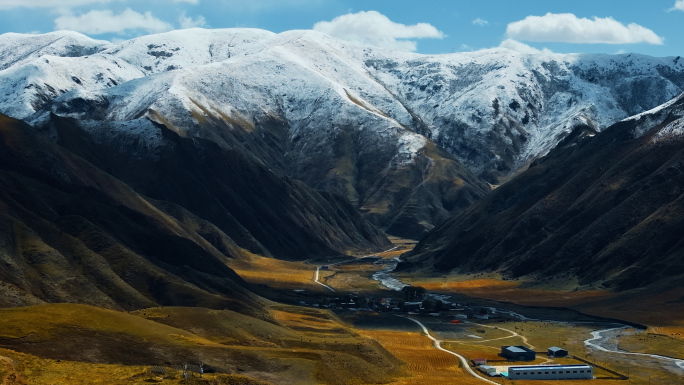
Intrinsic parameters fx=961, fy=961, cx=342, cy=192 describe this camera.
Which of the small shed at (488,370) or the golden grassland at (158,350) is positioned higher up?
the golden grassland at (158,350)

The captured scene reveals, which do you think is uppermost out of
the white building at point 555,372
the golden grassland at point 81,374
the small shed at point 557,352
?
the golden grassland at point 81,374

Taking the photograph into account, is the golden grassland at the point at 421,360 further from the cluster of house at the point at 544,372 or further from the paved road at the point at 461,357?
the cluster of house at the point at 544,372

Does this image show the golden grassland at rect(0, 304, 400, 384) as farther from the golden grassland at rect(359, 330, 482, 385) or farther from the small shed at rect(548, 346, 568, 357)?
the small shed at rect(548, 346, 568, 357)

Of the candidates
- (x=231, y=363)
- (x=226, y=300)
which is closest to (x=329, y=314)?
(x=226, y=300)

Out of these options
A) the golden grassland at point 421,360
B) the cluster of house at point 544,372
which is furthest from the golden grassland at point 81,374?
the cluster of house at point 544,372

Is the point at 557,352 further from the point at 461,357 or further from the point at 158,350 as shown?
the point at 158,350

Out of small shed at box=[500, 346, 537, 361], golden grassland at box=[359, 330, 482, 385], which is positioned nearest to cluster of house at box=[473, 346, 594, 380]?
golden grassland at box=[359, 330, 482, 385]

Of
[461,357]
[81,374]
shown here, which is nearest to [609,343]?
[461,357]

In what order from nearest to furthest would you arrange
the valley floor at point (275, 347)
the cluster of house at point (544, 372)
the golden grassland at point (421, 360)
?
1. the valley floor at point (275, 347)
2. the golden grassland at point (421, 360)
3. the cluster of house at point (544, 372)
